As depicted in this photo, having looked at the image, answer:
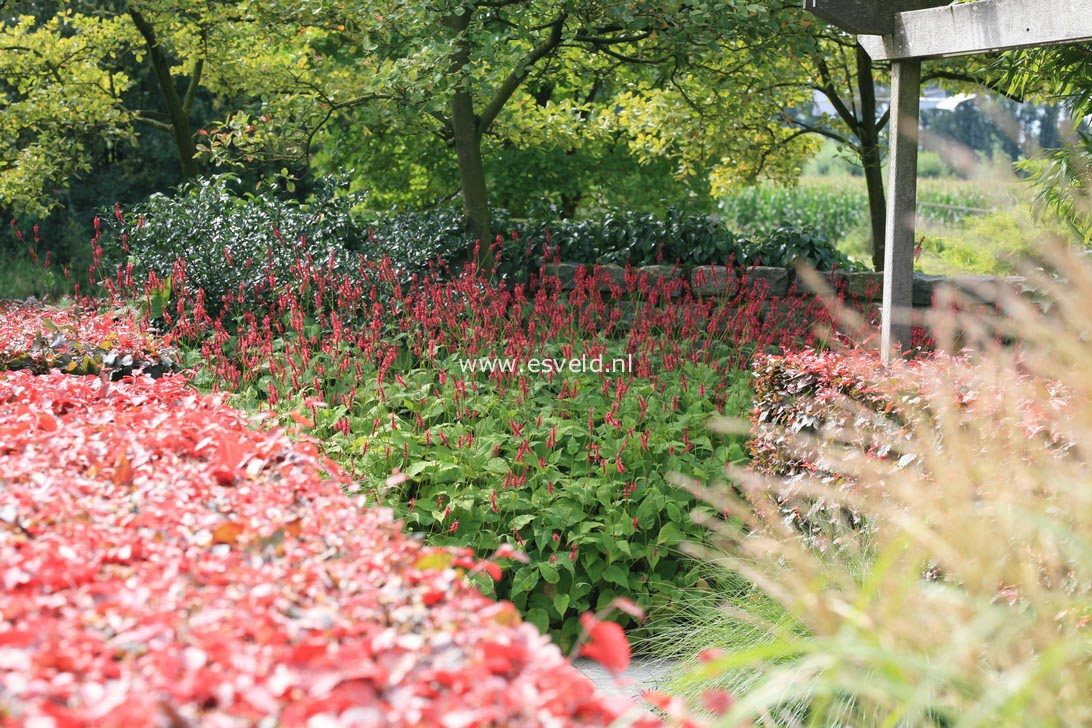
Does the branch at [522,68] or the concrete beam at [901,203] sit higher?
the branch at [522,68]

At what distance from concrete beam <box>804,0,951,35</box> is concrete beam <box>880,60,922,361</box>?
0.69ft

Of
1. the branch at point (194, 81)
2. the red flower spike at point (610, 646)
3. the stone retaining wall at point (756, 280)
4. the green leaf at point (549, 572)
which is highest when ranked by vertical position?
the branch at point (194, 81)

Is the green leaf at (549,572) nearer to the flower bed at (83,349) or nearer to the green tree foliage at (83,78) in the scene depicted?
the flower bed at (83,349)

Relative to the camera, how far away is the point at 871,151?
813 cm

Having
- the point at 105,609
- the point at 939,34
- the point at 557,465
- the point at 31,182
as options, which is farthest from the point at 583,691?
the point at 31,182

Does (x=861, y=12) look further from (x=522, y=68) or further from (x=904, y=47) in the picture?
(x=522, y=68)

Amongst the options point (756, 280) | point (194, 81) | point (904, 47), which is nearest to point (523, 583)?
point (904, 47)

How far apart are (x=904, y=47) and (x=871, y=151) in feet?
12.9

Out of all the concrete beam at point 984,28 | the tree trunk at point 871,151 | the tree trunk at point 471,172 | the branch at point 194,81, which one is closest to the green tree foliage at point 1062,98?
the concrete beam at point 984,28

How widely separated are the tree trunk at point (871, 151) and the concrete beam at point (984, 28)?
361 cm

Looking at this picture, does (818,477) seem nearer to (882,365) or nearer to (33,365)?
(882,365)

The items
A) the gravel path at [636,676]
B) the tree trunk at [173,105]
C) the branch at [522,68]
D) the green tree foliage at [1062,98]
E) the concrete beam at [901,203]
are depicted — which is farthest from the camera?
the tree trunk at [173,105]

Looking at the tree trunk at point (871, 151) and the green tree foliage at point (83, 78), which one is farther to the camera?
the tree trunk at point (871, 151)

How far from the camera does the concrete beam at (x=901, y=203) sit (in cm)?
441
